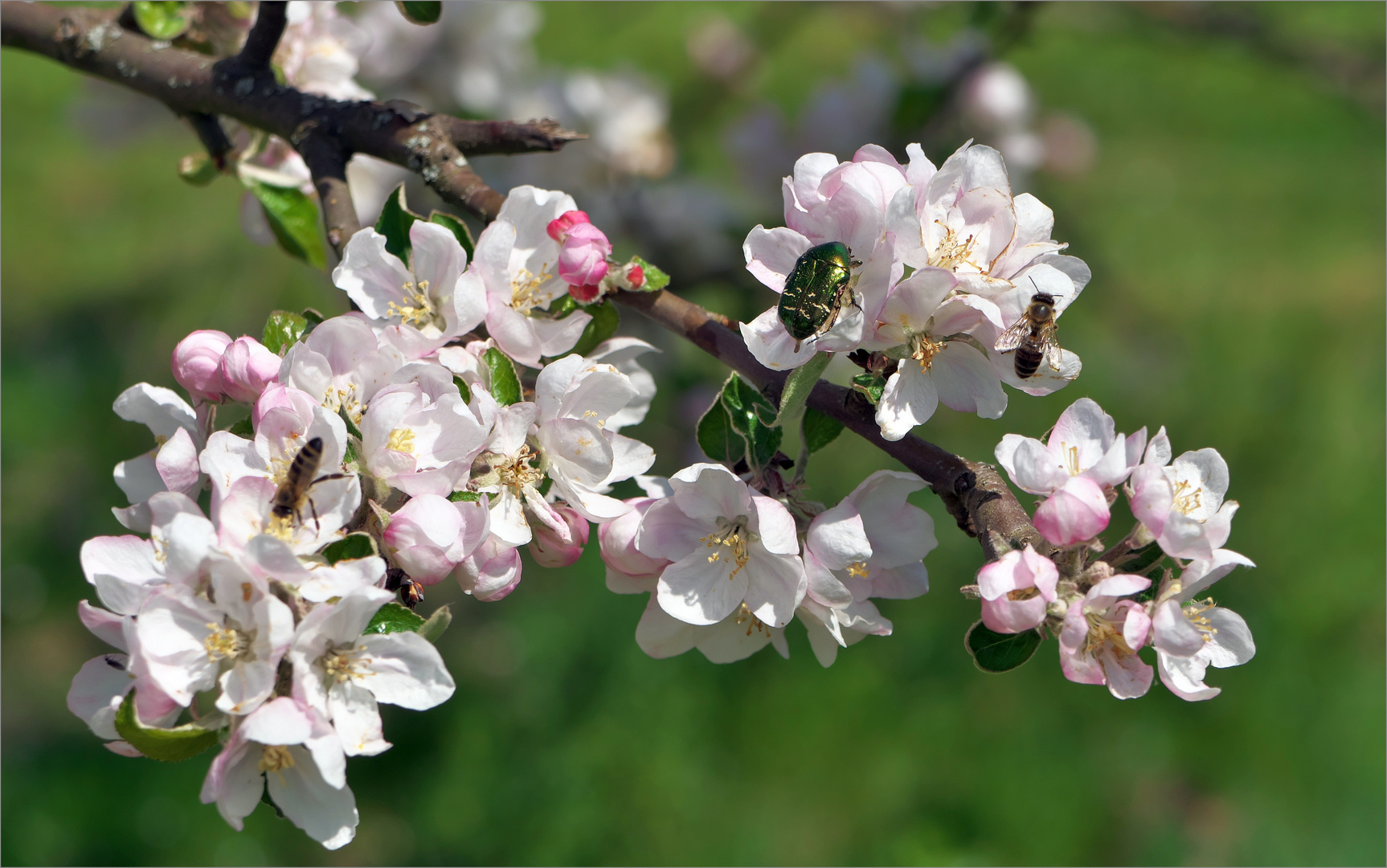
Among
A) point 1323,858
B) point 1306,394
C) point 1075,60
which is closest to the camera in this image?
point 1323,858

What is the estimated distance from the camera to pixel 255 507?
3.00ft

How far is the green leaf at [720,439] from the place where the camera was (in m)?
1.14

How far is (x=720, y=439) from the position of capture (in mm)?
1154

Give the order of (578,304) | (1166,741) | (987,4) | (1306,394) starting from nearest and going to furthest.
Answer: (578,304), (987,4), (1166,741), (1306,394)

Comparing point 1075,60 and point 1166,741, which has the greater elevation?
point 1075,60

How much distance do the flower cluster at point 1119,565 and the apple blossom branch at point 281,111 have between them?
72 cm

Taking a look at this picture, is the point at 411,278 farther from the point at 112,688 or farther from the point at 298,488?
the point at 112,688

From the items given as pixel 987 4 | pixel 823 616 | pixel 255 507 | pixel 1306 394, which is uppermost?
pixel 987 4

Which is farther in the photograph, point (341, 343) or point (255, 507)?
point (341, 343)

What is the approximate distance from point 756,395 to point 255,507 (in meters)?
0.53

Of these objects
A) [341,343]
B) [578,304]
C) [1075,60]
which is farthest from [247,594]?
[1075,60]

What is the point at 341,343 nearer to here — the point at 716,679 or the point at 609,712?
the point at 609,712

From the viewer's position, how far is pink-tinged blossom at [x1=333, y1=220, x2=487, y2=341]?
113cm

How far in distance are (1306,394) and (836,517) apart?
14.3 ft
